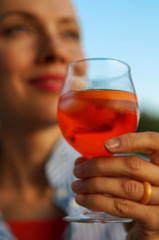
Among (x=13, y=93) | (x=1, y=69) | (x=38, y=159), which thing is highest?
(x=1, y=69)

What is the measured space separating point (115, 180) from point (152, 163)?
21 centimetres

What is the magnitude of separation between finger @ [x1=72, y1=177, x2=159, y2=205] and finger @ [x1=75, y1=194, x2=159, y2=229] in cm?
3

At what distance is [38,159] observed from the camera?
2.92 m

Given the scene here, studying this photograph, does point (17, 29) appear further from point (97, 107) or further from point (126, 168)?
point (126, 168)

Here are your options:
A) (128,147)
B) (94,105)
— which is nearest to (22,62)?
(94,105)

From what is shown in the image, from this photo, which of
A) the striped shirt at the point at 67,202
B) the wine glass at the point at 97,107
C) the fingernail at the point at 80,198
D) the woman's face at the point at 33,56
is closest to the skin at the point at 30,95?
the woman's face at the point at 33,56

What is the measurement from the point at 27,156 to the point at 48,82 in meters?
1.00

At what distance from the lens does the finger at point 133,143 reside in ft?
4.13

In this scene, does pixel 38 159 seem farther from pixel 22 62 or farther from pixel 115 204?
pixel 115 204

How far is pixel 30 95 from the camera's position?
237 centimetres

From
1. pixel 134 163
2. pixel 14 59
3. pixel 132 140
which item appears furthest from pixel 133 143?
pixel 14 59

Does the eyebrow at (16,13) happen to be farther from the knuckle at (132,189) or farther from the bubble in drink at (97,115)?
the knuckle at (132,189)

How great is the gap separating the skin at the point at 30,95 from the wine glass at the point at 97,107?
888 millimetres

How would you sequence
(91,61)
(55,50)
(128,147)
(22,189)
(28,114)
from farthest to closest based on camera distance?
(22,189)
(28,114)
(55,50)
(91,61)
(128,147)
